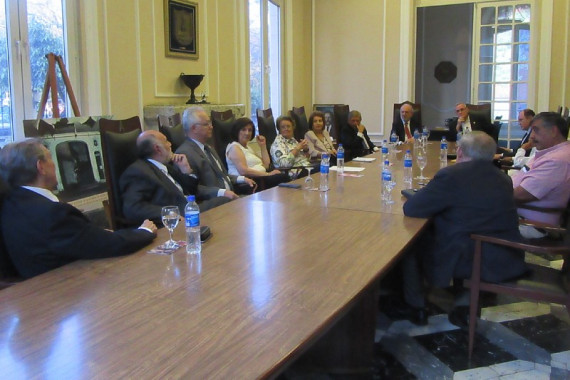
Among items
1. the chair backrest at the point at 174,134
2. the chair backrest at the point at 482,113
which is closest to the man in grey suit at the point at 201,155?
the chair backrest at the point at 174,134

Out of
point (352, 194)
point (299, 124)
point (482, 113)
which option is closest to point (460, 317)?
point (352, 194)

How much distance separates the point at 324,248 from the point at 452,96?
29.3 feet

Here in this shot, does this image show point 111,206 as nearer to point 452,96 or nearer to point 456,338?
point 456,338

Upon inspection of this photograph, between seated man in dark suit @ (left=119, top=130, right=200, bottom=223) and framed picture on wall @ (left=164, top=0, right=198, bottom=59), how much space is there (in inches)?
103

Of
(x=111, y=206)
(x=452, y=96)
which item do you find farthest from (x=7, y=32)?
(x=452, y=96)

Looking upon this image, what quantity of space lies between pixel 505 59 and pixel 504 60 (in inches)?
0.8

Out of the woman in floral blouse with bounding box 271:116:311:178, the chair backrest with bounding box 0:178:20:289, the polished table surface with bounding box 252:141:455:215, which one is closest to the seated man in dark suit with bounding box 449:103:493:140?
the woman in floral blouse with bounding box 271:116:311:178

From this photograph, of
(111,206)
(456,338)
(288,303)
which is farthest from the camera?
(111,206)

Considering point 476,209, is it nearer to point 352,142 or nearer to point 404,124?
point 352,142

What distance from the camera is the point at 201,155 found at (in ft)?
12.0

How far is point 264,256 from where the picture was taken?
5.85 ft

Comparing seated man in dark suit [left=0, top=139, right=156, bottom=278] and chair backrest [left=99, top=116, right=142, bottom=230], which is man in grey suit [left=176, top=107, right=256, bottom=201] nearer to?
chair backrest [left=99, top=116, right=142, bottom=230]

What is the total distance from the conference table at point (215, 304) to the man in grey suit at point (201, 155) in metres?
1.23

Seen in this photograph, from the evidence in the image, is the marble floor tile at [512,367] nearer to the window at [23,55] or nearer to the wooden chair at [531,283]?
the wooden chair at [531,283]
